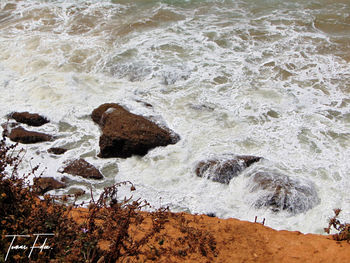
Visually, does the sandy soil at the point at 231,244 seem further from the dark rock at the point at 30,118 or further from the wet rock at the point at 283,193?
the dark rock at the point at 30,118

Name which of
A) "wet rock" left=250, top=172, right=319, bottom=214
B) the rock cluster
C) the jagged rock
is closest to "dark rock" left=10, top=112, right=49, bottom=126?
the jagged rock

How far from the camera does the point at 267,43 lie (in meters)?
12.1

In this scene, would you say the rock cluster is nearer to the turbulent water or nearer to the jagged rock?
the turbulent water

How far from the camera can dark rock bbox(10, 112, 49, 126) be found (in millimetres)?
7910

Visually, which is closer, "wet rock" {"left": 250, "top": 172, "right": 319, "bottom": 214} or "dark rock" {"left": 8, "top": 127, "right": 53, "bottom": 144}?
"wet rock" {"left": 250, "top": 172, "right": 319, "bottom": 214}

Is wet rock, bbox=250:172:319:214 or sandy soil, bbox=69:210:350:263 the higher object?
sandy soil, bbox=69:210:350:263

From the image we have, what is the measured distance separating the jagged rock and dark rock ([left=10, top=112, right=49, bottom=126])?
1.75 metres

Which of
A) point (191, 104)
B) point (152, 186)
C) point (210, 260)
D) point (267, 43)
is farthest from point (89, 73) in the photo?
point (210, 260)

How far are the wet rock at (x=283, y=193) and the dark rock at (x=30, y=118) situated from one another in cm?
529

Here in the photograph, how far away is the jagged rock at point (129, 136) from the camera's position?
6867 millimetres

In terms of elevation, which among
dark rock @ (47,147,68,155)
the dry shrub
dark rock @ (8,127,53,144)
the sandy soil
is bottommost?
dark rock @ (47,147,68,155)

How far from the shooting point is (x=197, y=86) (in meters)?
9.51

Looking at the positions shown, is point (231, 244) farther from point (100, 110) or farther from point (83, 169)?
point (100, 110)

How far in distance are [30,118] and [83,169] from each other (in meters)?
2.51
